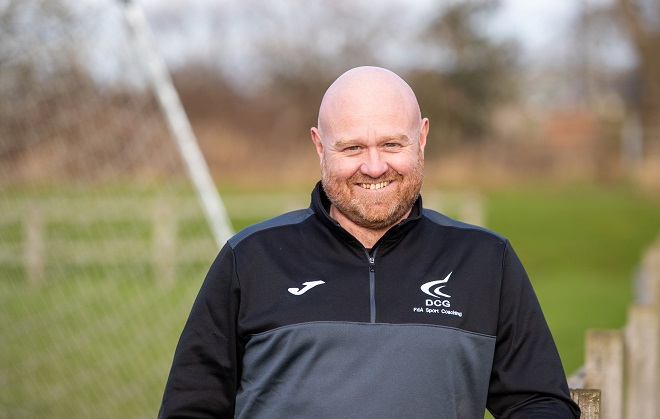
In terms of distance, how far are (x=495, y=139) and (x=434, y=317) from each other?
119 ft

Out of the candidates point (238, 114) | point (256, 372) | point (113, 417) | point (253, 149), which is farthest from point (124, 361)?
point (238, 114)

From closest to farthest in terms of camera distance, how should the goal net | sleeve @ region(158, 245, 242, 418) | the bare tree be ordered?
1. sleeve @ region(158, 245, 242, 418)
2. the goal net
3. the bare tree

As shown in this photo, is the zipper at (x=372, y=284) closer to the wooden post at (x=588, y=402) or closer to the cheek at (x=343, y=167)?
the cheek at (x=343, y=167)

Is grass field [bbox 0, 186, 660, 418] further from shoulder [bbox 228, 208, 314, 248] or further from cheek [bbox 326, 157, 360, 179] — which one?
cheek [bbox 326, 157, 360, 179]

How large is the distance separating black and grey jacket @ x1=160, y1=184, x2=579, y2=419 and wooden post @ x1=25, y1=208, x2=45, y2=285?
979 centimetres

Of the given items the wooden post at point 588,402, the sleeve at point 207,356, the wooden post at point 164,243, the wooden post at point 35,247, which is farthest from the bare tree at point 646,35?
the sleeve at point 207,356

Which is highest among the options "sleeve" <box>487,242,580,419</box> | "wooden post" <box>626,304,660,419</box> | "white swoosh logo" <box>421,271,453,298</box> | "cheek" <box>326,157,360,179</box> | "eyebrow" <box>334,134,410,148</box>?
"eyebrow" <box>334,134,410,148</box>

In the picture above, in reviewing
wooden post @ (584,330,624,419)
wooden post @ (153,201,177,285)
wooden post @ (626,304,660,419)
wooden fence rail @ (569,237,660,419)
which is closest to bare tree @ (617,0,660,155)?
wooden post @ (153,201,177,285)

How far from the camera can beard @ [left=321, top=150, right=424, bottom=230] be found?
272cm

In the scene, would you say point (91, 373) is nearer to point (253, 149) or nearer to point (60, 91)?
point (60, 91)

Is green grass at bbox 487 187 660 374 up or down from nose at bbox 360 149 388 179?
down

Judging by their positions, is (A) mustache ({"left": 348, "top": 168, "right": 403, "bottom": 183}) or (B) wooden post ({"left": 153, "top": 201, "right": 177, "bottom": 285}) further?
(B) wooden post ({"left": 153, "top": 201, "right": 177, "bottom": 285})

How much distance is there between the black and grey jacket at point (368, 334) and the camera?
257 centimetres

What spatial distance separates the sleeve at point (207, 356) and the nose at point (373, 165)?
1.46 ft
